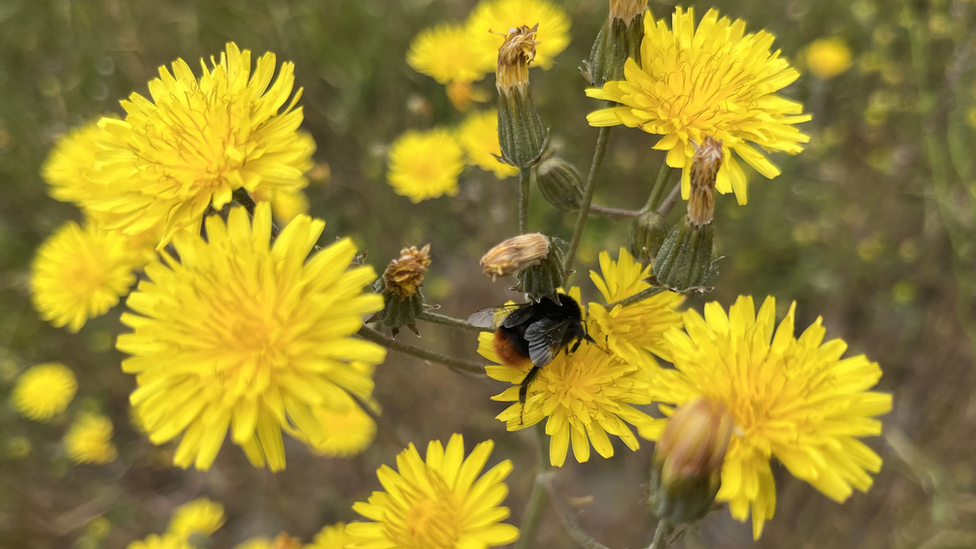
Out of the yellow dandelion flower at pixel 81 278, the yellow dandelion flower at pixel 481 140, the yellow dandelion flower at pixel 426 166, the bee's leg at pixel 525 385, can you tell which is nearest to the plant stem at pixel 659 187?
the bee's leg at pixel 525 385

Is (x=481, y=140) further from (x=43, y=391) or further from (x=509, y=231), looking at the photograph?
(x=43, y=391)

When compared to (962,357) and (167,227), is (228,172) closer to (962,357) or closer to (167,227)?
(167,227)

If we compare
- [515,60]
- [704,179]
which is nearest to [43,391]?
[515,60]

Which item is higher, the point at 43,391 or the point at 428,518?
the point at 428,518

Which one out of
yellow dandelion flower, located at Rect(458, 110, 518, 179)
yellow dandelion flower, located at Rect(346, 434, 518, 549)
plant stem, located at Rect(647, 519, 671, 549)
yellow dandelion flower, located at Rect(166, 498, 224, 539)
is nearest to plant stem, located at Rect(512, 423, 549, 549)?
yellow dandelion flower, located at Rect(346, 434, 518, 549)

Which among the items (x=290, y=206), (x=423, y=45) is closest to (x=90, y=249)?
(x=290, y=206)
